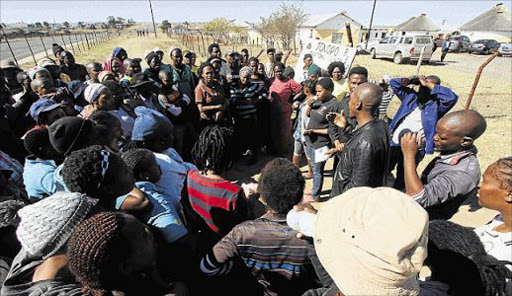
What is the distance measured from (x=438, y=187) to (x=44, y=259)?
2408mm

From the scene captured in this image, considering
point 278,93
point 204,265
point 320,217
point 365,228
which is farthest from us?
point 278,93

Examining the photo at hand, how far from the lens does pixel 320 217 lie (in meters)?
0.95

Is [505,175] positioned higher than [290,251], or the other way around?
[505,175]

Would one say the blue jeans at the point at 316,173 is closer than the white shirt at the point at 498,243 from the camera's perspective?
No

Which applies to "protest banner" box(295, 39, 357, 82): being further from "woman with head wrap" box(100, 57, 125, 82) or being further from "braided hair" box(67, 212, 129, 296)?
"braided hair" box(67, 212, 129, 296)

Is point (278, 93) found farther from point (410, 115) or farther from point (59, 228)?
point (59, 228)

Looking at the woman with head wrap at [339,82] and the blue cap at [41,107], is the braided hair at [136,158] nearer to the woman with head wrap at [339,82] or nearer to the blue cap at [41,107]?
the blue cap at [41,107]

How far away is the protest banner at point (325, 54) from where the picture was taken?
6312 mm

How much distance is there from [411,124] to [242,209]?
2.77 meters

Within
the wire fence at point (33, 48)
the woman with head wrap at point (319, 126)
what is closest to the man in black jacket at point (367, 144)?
the woman with head wrap at point (319, 126)

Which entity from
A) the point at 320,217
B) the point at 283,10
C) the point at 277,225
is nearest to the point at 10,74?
the point at 277,225

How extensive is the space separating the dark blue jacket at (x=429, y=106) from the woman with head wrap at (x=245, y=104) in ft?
7.08

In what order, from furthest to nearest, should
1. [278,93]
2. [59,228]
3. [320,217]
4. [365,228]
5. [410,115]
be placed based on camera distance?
[278,93] → [410,115] → [59,228] → [320,217] → [365,228]

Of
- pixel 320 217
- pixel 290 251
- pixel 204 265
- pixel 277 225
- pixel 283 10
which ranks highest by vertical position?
pixel 283 10
